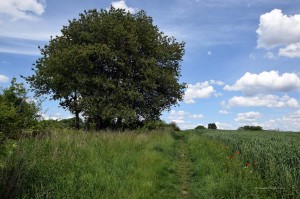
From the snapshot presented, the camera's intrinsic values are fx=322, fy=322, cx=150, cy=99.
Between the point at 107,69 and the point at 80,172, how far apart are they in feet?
79.8

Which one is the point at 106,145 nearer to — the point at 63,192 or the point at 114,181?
the point at 114,181

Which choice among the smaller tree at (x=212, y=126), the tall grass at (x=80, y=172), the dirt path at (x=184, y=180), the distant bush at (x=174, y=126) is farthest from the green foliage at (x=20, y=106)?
the smaller tree at (x=212, y=126)

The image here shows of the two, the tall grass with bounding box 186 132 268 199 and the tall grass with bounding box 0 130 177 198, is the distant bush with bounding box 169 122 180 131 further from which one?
the tall grass with bounding box 186 132 268 199

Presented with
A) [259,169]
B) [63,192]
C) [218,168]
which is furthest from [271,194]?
[63,192]

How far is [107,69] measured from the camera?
3353cm

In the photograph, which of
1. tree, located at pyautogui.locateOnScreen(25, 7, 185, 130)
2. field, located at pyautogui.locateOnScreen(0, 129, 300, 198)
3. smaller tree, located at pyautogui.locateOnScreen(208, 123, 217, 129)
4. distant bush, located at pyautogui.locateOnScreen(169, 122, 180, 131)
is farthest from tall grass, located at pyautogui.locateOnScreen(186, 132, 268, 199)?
smaller tree, located at pyautogui.locateOnScreen(208, 123, 217, 129)

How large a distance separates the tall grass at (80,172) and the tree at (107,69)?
16.4 metres

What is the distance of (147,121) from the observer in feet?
118

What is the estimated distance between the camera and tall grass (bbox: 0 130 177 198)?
706 centimetres

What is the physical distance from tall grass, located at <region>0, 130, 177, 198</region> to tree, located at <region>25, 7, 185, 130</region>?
1639cm

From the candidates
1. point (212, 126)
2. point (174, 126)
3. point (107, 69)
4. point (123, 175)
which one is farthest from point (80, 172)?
point (212, 126)

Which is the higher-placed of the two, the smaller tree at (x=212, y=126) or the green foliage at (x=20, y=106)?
the smaller tree at (x=212, y=126)

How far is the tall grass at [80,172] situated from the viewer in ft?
23.2

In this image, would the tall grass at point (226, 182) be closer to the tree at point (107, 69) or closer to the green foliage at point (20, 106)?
the green foliage at point (20, 106)
